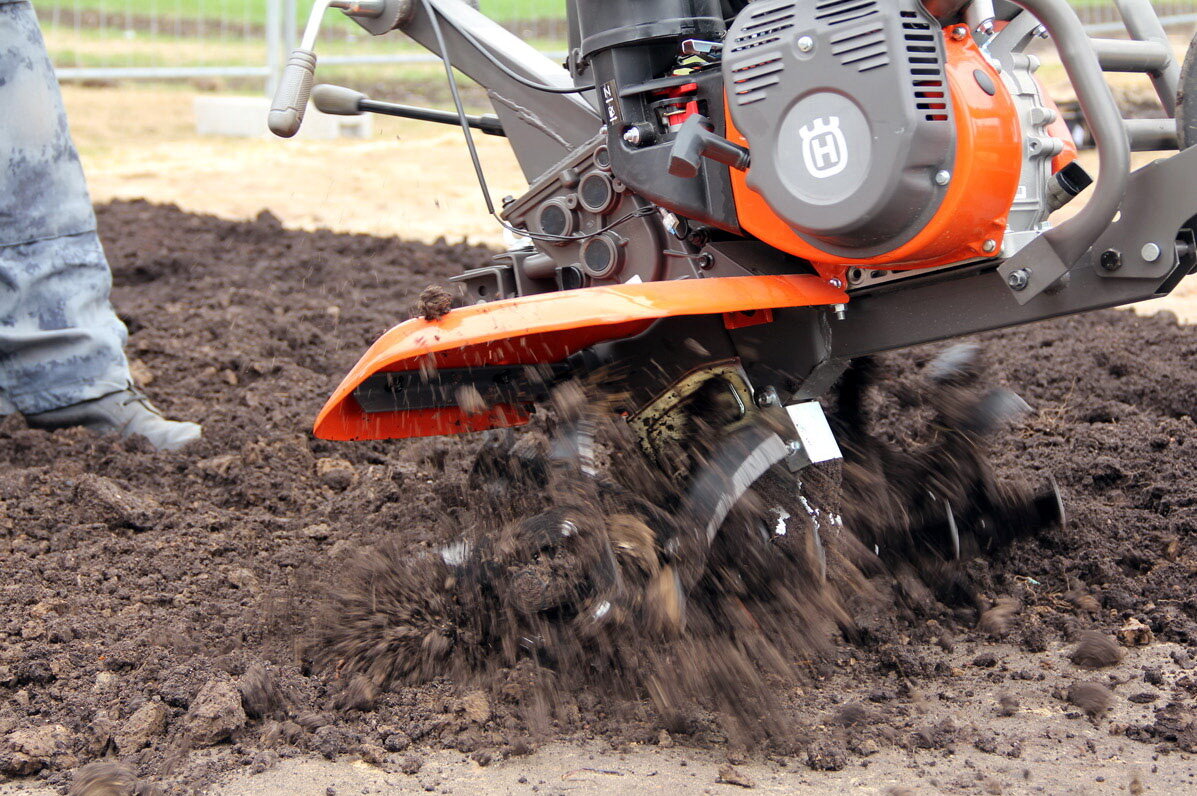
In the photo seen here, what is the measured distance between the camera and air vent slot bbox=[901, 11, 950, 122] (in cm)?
189

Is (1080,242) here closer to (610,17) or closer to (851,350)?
(851,350)

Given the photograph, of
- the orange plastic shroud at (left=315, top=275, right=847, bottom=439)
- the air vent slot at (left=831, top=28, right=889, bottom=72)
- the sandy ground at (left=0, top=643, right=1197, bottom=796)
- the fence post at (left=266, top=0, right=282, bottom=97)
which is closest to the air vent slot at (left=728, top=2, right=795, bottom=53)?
the air vent slot at (left=831, top=28, right=889, bottom=72)

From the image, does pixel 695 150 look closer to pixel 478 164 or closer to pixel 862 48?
pixel 862 48

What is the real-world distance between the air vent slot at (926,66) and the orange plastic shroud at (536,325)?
1.35 ft

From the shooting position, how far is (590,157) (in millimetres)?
2498

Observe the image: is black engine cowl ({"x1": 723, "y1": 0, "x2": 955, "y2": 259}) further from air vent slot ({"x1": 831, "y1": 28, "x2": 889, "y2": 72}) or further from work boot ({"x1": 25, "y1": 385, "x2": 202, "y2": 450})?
work boot ({"x1": 25, "y1": 385, "x2": 202, "y2": 450})

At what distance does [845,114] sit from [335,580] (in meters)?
1.34

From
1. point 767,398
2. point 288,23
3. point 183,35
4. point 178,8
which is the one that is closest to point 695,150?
point 767,398

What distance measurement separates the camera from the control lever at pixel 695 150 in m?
2.03

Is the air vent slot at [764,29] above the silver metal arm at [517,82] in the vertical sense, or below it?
below

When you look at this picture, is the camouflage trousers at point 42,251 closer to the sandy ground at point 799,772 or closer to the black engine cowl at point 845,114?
the sandy ground at point 799,772

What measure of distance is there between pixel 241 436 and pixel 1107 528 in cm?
226

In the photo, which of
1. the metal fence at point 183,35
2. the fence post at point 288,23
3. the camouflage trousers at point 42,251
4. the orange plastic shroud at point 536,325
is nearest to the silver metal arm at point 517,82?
the orange plastic shroud at point 536,325

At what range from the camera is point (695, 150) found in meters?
2.04
